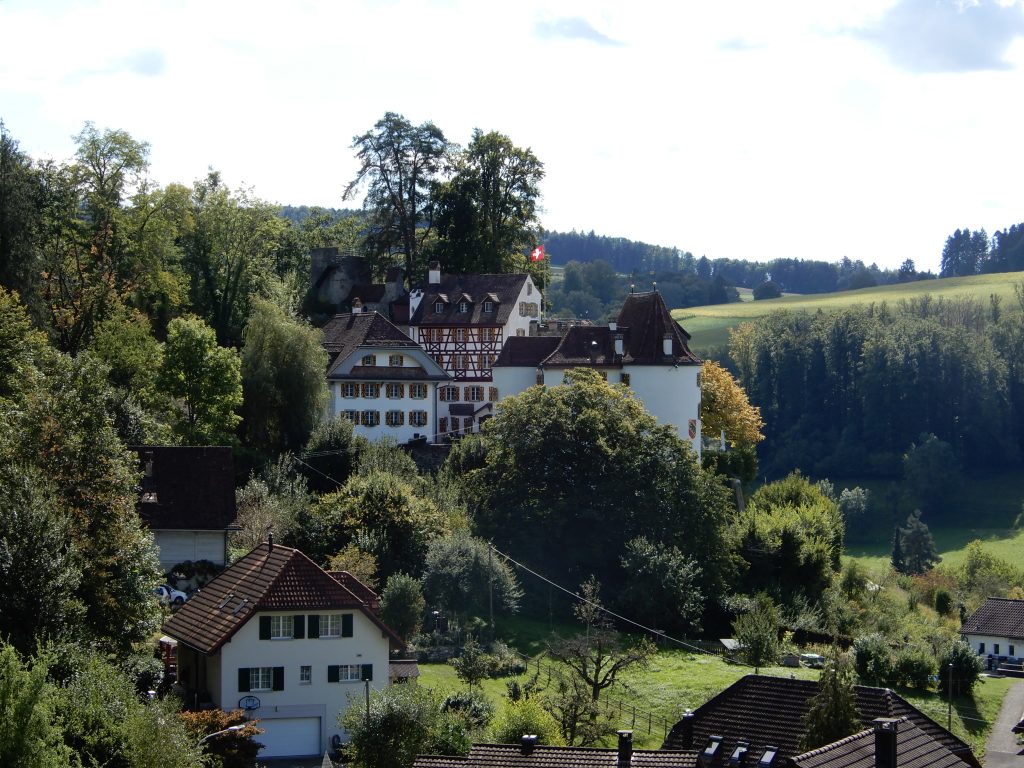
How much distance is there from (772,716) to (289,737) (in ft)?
46.4

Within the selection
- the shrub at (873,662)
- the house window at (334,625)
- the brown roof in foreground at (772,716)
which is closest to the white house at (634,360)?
the shrub at (873,662)

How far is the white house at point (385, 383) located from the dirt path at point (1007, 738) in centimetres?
3053

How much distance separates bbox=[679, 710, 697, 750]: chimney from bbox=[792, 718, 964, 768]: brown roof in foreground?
5068mm

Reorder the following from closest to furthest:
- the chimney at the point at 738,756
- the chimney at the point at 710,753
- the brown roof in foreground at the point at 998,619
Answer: the chimney at the point at 710,753 < the chimney at the point at 738,756 < the brown roof in foreground at the point at 998,619

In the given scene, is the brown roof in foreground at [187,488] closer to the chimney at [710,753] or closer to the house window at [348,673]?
the house window at [348,673]

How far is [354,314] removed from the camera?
8056 centimetres

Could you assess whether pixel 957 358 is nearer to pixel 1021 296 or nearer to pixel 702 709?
pixel 1021 296

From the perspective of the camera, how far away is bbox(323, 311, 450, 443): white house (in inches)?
2965

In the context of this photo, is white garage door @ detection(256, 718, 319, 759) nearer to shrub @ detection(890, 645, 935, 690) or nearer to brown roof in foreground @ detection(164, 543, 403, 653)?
brown roof in foreground @ detection(164, 543, 403, 653)

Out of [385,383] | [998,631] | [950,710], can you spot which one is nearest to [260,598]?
[950,710]

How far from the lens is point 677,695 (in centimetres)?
5088

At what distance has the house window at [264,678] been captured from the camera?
43.6 metres

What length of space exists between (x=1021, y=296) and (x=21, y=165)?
491ft

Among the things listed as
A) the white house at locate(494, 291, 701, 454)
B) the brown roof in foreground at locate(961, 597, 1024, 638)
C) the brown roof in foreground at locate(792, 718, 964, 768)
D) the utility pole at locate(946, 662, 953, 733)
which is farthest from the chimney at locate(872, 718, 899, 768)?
the brown roof in foreground at locate(961, 597, 1024, 638)
